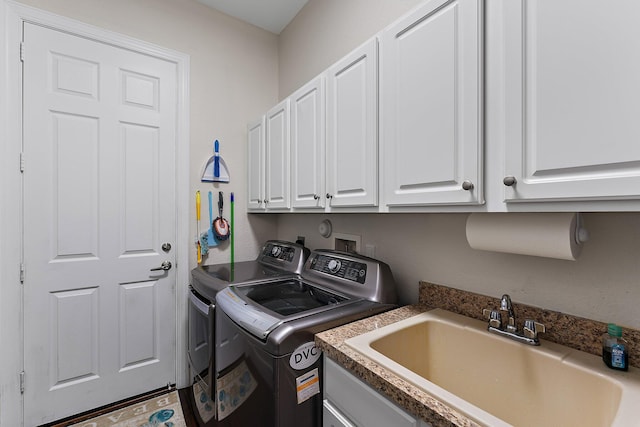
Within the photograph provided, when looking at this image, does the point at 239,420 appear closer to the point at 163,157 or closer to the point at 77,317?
the point at 77,317

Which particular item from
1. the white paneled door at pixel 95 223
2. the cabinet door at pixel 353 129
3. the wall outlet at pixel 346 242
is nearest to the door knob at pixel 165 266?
the white paneled door at pixel 95 223

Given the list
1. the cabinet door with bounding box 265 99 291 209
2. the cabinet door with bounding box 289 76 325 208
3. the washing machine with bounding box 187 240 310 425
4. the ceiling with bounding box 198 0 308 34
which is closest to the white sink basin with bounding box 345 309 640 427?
the cabinet door with bounding box 289 76 325 208

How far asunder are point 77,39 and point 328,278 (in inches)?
82.1

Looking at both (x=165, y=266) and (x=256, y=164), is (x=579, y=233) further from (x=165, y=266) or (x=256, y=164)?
(x=165, y=266)

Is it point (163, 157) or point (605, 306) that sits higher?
point (163, 157)

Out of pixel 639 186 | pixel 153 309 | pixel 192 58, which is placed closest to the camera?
pixel 639 186

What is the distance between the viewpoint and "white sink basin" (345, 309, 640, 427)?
71 centimetres

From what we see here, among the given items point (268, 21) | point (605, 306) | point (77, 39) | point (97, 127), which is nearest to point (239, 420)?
point (605, 306)

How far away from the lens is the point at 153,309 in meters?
2.00

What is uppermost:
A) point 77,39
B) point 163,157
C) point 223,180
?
point 77,39

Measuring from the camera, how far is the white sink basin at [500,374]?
0.71m

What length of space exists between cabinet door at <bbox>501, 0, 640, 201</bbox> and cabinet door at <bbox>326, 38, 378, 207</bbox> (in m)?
0.49

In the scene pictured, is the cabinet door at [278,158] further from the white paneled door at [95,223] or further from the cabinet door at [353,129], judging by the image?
the white paneled door at [95,223]

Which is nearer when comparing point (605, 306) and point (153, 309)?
point (605, 306)
